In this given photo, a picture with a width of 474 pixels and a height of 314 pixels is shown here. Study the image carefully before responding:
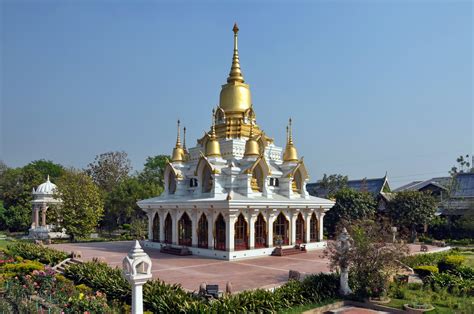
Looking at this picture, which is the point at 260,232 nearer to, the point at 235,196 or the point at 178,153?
the point at 235,196

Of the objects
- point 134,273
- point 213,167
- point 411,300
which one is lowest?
point 411,300

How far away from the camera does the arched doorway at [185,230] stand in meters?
25.2

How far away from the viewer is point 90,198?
3388cm

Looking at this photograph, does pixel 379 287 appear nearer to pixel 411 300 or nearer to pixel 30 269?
pixel 411 300

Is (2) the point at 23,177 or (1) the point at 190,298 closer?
(1) the point at 190,298

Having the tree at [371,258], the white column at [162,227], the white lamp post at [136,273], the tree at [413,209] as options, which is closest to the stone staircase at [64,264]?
the white column at [162,227]

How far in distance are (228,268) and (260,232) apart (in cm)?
523

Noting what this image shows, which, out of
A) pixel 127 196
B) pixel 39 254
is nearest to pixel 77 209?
pixel 127 196

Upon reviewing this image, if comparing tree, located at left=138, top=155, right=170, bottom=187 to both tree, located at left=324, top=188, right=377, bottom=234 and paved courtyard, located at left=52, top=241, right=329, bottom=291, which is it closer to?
tree, located at left=324, top=188, right=377, bottom=234

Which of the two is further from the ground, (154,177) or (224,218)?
(154,177)

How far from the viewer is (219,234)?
2286 cm

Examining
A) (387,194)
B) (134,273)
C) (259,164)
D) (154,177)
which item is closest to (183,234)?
(259,164)

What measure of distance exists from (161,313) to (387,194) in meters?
32.6

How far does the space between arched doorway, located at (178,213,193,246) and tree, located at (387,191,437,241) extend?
17045 millimetres
